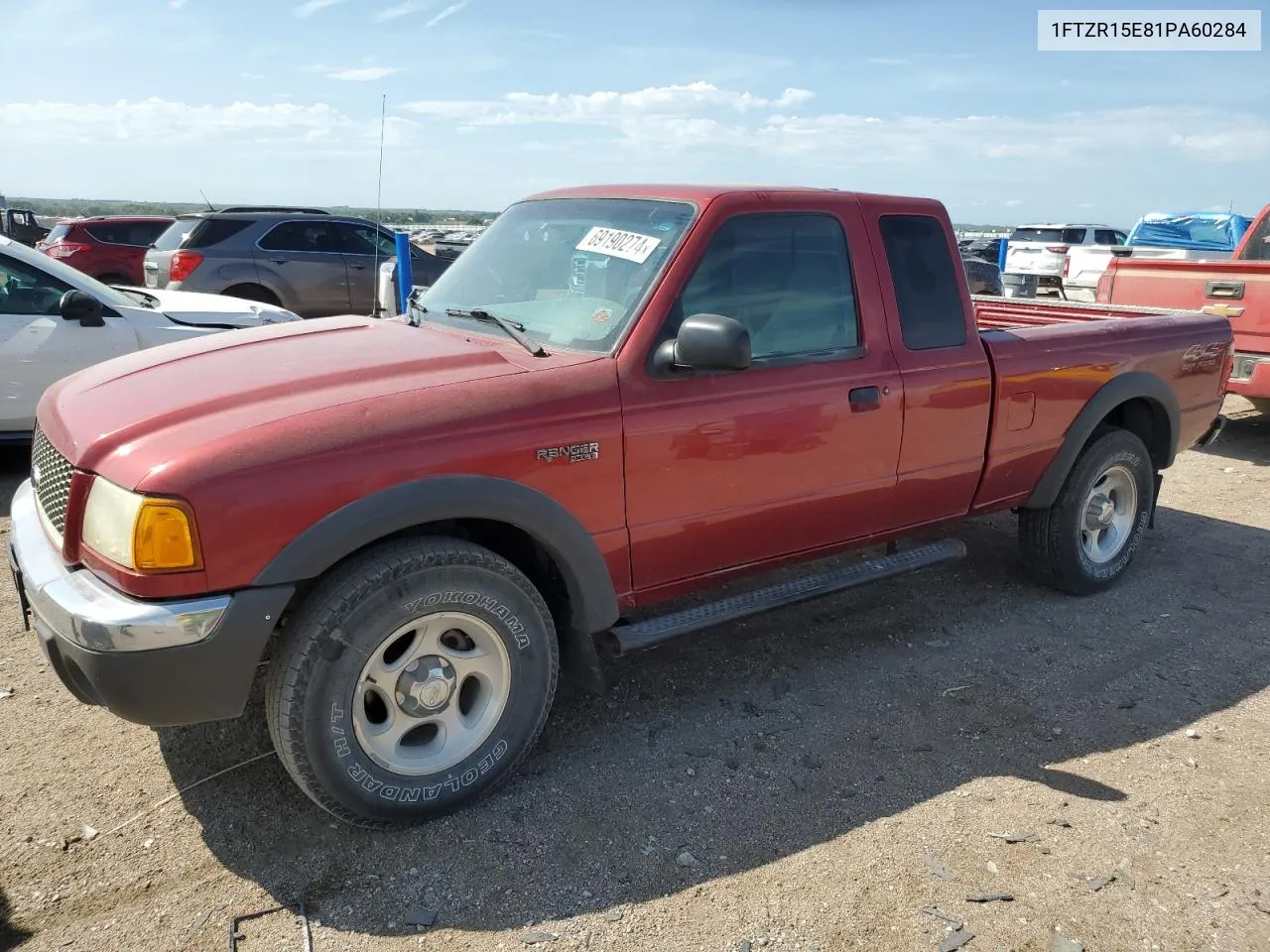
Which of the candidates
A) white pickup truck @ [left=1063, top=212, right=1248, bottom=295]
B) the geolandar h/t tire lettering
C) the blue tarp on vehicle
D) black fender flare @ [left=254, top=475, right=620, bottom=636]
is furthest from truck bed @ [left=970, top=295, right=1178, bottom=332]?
the blue tarp on vehicle

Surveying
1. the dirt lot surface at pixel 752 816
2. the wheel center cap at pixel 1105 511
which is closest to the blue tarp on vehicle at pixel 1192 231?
the wheel center cap at pixel 1105 511

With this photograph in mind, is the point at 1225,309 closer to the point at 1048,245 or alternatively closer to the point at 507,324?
the point at 507,324

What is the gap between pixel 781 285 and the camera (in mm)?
3617

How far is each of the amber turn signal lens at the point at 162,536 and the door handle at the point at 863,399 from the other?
2360 millimetres

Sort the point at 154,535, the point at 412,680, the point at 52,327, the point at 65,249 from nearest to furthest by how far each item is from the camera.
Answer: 1. the point at 154,535
2. the point at 412,680
3. the point at 52,327
4. the point at 65,249

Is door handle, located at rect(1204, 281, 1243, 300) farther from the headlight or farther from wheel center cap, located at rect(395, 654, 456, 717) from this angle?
the headlight

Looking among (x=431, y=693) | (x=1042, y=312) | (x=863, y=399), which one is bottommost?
(x=431, y=693)

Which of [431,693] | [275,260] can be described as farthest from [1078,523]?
[275,260]

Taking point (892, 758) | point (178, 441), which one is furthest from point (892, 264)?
point (178, 441)

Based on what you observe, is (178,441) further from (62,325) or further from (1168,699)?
(62,325)

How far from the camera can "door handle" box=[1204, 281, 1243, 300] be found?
7645 millimetres

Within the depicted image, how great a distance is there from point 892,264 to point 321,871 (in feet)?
10.0

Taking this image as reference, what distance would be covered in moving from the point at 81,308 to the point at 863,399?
5258 millimetres

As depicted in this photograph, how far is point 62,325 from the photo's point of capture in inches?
248
